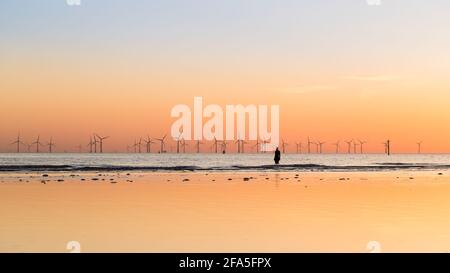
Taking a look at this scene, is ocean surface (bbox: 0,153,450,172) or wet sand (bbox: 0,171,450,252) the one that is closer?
wet sand (bbox: 0,171,450,252)

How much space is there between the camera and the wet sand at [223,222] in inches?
494

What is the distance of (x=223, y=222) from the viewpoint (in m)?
15.8

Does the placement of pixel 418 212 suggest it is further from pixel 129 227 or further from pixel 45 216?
pixel 45 216

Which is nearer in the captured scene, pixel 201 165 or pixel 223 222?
pixel 223 222

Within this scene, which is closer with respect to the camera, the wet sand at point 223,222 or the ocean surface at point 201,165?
the wet sand at point 223,222

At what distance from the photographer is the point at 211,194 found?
82.5ft

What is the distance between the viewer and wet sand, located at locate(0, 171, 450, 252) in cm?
1254

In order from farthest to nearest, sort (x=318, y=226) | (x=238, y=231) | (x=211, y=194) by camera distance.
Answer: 1. (x=211, y=194)
2. (x=318, y=226)
3. (x=238, y=231)

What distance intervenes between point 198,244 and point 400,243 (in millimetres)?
4211

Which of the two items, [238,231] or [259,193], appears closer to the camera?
[238,231]

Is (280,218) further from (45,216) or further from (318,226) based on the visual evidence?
(45,216)
